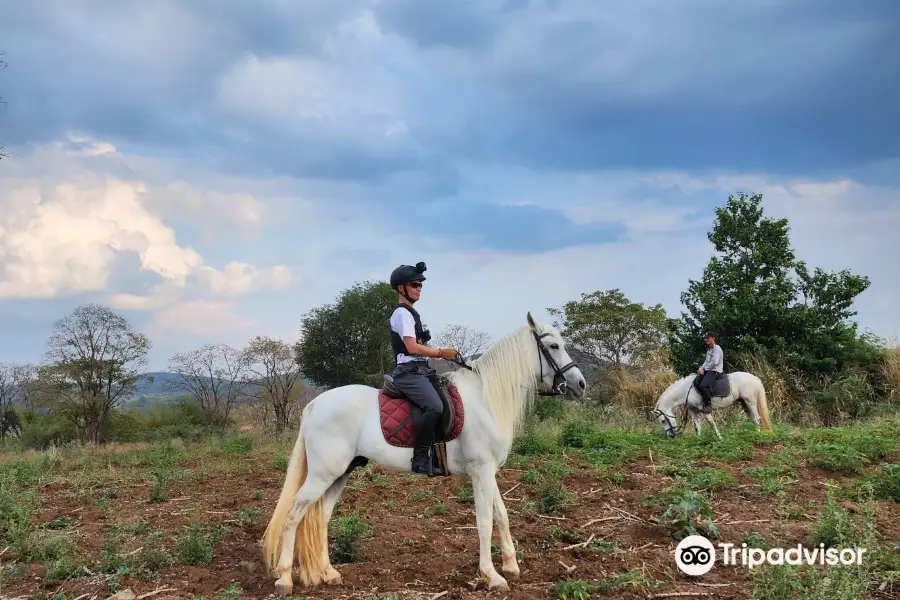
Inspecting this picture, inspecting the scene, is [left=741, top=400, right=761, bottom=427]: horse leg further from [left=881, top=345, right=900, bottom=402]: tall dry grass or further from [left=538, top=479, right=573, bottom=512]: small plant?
[left=538, top=479, right=573, bottom=512]: small plant

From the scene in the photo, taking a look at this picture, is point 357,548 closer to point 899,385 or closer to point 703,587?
point 703,587

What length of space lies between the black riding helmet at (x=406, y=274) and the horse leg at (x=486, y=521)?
1.73 m

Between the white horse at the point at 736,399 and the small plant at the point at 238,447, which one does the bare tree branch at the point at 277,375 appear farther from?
the white horse at the point at 736,399

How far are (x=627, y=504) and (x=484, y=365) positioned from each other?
307 centimetres

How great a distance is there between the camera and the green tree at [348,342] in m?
26.8

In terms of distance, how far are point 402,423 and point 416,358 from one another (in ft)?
1.91

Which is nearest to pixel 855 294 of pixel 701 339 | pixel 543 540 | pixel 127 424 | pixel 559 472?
pixel 701 339

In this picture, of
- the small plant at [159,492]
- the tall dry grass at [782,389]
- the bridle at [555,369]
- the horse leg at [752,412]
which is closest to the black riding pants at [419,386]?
the bridle at [555,369]

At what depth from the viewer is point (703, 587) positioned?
5152 millimetres

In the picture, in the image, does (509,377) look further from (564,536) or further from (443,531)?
(443,531)

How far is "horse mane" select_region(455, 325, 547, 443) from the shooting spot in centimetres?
570

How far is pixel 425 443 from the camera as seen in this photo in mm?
5488

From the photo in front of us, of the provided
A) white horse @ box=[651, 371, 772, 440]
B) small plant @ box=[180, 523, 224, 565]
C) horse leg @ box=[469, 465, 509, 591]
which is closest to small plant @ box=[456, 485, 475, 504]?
horse leg @ box=[469, 465, 509, 591]

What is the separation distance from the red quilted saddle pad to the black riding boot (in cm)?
8
